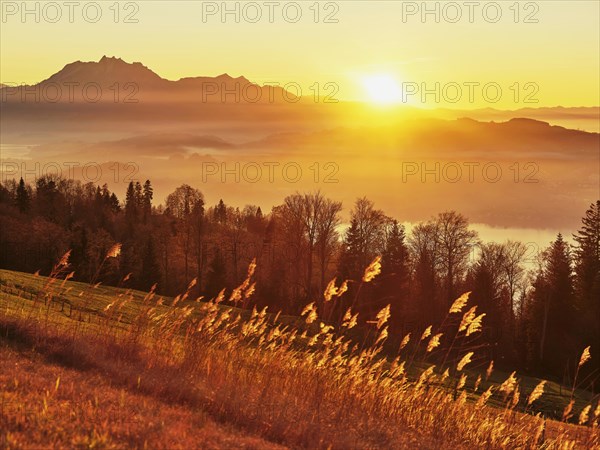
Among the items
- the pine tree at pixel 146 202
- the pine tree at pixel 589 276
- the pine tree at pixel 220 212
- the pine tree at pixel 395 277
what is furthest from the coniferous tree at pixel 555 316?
the pine tree at pixel 146 202

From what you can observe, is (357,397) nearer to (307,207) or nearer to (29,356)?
(29,356)

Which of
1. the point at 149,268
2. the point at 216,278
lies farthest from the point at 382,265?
the point at 149,268

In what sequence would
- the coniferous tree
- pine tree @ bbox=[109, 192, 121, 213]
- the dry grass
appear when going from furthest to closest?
1. pine tree @ bbox=[109, 192, 121, 213]
2. the coniferous tree
3. the dry grass

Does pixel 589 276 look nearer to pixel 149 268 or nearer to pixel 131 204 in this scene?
pixel 149 268

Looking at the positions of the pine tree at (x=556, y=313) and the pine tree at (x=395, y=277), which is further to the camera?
the pine tree at (x=395, y=277)

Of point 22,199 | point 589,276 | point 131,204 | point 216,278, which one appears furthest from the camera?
point 131,204

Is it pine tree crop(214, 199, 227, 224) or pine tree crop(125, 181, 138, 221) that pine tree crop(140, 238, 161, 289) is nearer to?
pine tree crop(125, 181, 138, 221)

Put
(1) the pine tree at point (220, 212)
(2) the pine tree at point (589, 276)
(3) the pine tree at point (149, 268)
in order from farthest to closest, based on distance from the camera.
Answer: (1) the pine tree at point (220, 212), (3) the pine tree at point (149, 268), (2) the pine tree at point (589, 276)

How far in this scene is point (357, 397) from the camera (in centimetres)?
1184

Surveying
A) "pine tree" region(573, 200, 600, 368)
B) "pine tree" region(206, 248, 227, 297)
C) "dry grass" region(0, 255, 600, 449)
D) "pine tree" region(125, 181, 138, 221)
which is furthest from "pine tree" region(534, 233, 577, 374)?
"pine tree" region(125, 181, 138, 221)

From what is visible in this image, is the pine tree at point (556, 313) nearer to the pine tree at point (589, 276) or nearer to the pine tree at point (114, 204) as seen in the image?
the pine tree at point (589, 276)

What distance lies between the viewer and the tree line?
2579 inches

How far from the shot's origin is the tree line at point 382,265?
2579 inches

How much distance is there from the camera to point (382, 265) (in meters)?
68.1
